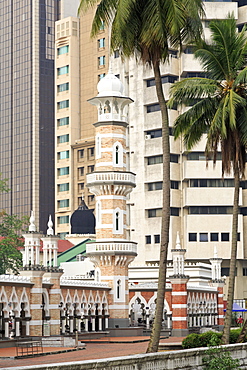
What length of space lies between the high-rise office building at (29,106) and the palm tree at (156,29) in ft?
410

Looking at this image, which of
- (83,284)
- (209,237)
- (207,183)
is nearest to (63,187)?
(207,183)

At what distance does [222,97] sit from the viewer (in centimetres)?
3781

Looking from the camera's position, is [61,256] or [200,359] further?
[61,256]

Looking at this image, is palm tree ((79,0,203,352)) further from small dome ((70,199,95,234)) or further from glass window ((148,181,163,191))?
small dome ((70,199,95,234))

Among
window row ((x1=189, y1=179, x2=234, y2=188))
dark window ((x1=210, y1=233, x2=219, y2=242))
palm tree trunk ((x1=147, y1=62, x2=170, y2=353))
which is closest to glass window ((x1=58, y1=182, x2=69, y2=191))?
window row ((x1=189, y1=179, x2=234, y2=188))

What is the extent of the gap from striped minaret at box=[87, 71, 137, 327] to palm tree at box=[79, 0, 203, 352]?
73.3ft

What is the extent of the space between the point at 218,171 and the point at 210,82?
63282 millimetres

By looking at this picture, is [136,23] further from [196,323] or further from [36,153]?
[36,153]

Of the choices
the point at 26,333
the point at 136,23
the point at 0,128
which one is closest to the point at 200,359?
the point at 136,23

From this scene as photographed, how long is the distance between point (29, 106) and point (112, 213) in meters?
107

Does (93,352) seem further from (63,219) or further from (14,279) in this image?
(63,219)

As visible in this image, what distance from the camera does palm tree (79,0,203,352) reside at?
30.4m

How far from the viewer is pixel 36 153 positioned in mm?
156875

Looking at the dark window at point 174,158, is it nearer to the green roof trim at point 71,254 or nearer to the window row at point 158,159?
the window row at point 158,159
